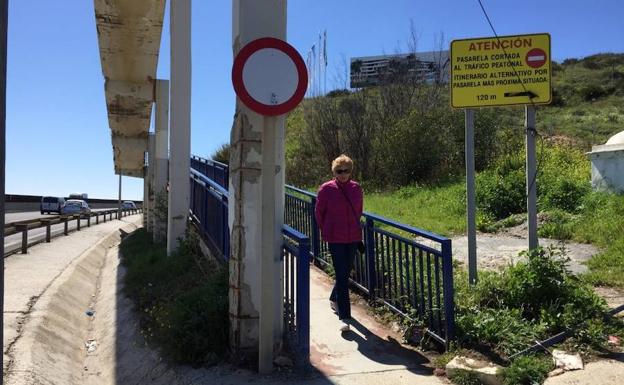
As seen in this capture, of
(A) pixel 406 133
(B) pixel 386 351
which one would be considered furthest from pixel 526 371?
(A) pixel 406 133

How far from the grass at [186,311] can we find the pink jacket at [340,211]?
1141mm

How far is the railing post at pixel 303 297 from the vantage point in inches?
162

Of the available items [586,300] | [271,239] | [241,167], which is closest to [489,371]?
[586,300]

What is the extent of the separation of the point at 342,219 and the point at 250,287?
4.05ft

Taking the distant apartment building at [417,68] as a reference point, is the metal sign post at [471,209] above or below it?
below

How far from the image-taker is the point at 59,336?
6.92m

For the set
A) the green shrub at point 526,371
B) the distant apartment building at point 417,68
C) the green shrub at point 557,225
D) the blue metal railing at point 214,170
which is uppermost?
the distant apartment building at point 417,68

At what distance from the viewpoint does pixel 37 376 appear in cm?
518

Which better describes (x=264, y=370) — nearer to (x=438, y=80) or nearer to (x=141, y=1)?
(x=141, y=1)

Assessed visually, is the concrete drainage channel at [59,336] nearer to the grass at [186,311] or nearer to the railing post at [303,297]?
the grass at [186,311]

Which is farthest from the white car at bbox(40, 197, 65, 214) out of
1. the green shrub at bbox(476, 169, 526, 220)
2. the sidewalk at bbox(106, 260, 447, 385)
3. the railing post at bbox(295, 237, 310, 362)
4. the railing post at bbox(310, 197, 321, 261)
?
the railing post at bbox(295, 237, 310, 362)

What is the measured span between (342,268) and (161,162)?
9.81 meters

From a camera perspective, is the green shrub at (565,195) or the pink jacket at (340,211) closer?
the pink jacket at (340,211)

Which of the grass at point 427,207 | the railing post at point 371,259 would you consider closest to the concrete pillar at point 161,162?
the grass at point 427,207
